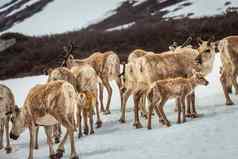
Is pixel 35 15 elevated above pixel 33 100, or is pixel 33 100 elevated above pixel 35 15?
pixel 35 15

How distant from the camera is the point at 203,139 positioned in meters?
8.23

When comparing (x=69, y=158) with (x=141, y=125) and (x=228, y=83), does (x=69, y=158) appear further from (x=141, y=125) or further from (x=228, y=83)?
(x=228, y=83)

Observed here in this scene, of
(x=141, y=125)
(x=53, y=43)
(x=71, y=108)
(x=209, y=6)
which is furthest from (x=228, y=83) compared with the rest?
(x=209, y=6)

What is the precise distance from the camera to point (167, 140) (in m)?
8.55

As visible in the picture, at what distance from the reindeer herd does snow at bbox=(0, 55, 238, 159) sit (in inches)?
11.1

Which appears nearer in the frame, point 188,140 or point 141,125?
point 188,140

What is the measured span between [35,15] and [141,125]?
49.4m

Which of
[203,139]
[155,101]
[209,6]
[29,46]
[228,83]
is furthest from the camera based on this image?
[209,6]

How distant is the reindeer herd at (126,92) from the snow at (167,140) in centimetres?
28

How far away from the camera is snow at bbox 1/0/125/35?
5172cm

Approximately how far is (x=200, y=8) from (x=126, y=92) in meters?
32.0

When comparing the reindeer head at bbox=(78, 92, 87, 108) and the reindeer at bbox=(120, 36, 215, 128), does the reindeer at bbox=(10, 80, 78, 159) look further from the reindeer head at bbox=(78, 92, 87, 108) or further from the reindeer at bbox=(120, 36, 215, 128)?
the reindeer at bbox=(120, 36, 215, 128)

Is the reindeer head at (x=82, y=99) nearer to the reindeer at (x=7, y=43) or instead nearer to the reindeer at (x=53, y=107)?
the reindeer at (x=53, y=107)

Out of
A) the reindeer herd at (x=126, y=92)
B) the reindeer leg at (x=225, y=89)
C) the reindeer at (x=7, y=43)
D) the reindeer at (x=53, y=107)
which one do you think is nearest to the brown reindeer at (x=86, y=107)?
the reindeer herd at (x=126, y=92)
